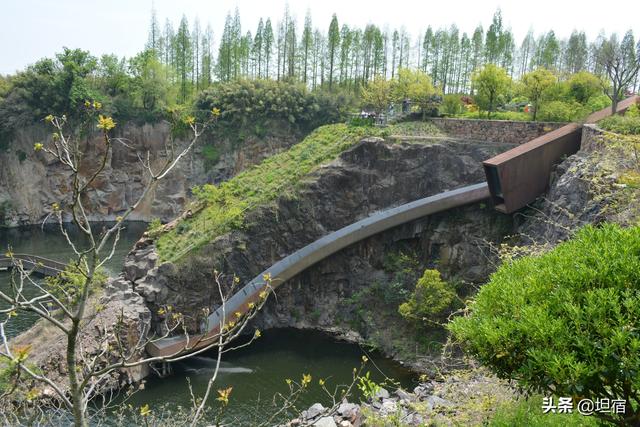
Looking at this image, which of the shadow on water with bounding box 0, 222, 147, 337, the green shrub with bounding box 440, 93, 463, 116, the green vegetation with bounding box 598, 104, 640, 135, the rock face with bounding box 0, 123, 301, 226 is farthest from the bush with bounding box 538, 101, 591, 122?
the shadow on water with bounding box 0, 222, 147, 337

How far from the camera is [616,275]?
191 inches

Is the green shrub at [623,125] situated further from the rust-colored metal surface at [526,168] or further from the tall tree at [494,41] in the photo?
the tall tree at [494,41]

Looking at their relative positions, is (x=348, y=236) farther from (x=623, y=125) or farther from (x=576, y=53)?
(x=576, y=53)

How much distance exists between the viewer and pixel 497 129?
24078 millimetres

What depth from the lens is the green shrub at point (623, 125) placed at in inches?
629

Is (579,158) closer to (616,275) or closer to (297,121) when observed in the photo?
(616,275)

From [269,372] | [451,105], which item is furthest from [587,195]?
[451,105]

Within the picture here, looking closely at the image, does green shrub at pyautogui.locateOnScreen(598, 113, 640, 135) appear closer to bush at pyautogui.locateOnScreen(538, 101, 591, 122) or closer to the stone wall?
the stone wall

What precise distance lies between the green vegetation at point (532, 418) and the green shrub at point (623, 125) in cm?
1146

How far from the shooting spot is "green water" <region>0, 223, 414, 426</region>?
1609 cm

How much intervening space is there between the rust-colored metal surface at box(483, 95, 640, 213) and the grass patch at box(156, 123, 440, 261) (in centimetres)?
724

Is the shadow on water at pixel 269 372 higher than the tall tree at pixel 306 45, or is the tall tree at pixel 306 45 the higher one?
the tall tree at pixel 306 45

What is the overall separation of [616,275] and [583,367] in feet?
3.51

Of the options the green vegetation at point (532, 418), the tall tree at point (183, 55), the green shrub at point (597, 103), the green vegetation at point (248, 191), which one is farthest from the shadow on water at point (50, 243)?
the green shrub at point (597, 103)
